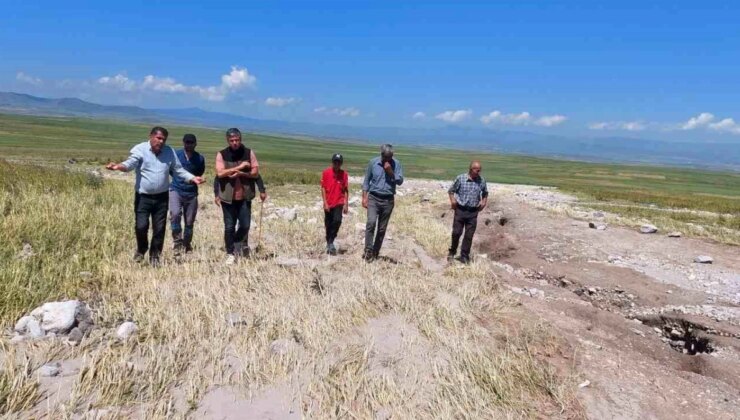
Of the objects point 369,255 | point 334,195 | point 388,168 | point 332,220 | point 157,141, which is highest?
point 157,141

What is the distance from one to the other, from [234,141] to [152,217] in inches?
61.2

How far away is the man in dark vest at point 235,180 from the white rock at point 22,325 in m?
2.96

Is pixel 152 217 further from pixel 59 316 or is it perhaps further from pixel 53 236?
pixel 59 316

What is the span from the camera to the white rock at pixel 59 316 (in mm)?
4258

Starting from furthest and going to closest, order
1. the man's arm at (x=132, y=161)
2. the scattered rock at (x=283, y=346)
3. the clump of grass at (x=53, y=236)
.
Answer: the man's arm at (x=132, y=161) < the clump of grass at (x=53, y=236) < the scattered rock at (x=283, y=346)

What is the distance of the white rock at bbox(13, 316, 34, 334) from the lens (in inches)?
167

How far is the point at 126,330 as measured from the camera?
443cm

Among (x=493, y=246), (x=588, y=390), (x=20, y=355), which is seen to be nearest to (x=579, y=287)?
(x=493, y=246)

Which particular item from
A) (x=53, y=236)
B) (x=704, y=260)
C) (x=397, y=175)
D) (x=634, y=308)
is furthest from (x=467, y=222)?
(x=53, y=236)

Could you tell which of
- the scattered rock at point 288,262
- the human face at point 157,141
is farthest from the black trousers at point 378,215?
the human face at point 157,141

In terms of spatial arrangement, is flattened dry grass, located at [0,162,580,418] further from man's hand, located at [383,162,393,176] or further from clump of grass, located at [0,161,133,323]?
man's hand, located at [383,162,393,176]

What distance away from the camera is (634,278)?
8719 millimetres

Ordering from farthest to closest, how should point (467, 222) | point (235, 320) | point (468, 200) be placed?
point (467, 222) → point (468, 200) → point (235, 320)

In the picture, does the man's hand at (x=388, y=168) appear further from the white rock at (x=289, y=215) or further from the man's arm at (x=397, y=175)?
the white rock at (x=289, y=215)
